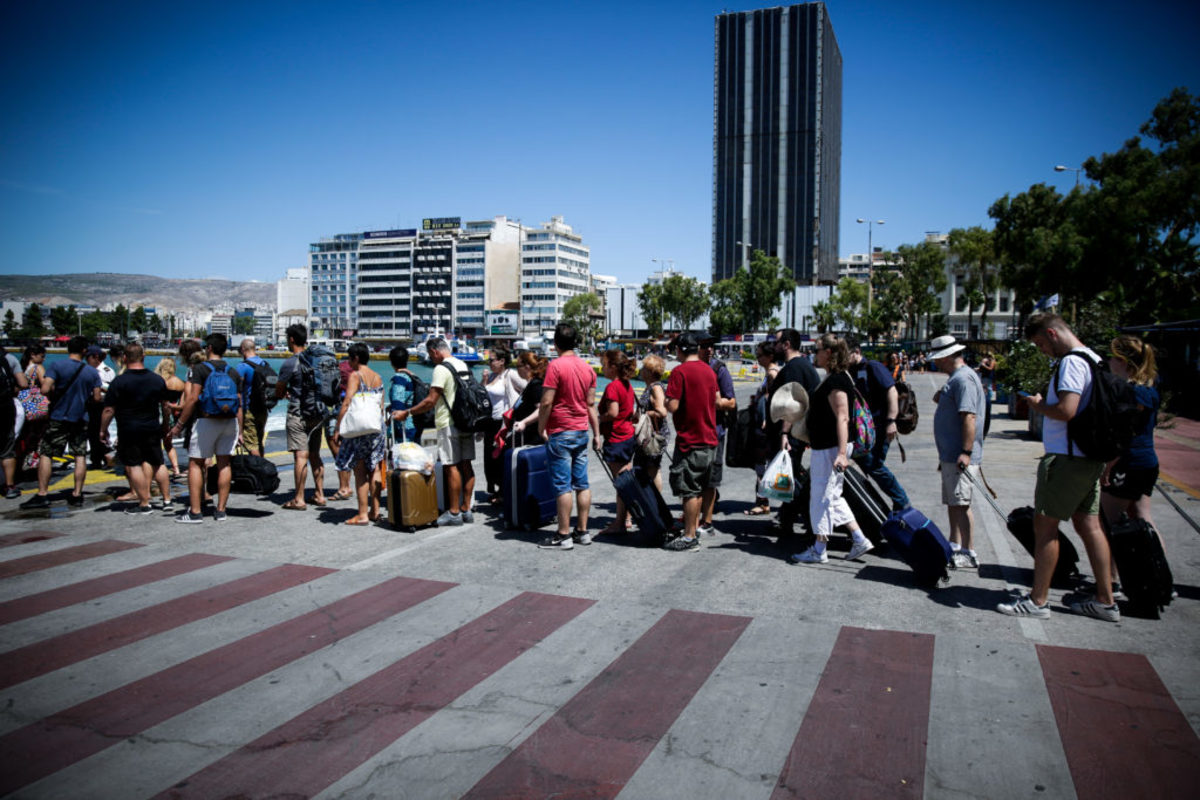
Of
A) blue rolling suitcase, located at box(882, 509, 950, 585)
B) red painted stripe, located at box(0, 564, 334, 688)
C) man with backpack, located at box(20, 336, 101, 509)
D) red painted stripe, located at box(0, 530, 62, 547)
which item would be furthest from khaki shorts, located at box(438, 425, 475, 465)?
man with backpack, located at box(20, 336, 101, 509)

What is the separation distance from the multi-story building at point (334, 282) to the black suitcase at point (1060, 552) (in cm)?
19012

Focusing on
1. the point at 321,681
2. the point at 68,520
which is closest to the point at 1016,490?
the point at 321,681

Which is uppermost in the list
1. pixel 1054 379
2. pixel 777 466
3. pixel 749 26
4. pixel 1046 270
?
pixel 749 26

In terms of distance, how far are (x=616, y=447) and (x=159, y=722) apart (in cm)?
465

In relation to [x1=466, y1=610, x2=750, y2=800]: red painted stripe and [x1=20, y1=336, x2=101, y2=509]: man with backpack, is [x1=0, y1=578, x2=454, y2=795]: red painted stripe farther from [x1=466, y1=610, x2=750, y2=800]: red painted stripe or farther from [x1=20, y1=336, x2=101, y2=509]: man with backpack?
[x1=20, y1=336, x2=101, y2=509]: man with backpack

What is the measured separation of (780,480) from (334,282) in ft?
649

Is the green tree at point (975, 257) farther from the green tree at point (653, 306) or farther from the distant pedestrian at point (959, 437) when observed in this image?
the distant pedestrian at point (959, 437)

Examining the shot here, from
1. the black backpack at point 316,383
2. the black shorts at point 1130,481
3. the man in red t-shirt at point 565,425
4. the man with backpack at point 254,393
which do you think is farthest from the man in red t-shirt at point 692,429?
the man with backpack at point 254,393

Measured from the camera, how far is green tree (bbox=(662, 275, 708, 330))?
120312 mm

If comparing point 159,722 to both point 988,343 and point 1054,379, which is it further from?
point 988,343

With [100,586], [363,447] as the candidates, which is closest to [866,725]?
[100,586]

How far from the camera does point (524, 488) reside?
7844 millimetres

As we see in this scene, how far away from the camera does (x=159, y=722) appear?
3752 mm

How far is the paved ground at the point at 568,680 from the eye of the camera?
3.29 m
